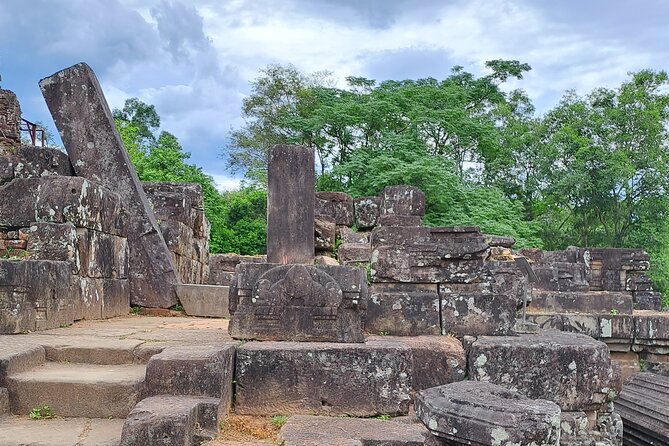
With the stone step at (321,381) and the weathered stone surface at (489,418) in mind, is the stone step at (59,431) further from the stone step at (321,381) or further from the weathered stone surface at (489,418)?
the weathered stone surface at (489,418)

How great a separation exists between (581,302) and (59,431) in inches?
377

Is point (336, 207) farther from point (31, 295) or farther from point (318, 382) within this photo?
point (318, 382)

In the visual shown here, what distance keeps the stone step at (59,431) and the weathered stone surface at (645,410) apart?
6087 mm

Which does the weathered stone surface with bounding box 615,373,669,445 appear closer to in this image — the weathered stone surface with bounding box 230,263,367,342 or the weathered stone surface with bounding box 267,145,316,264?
the weathered stone surface with bounding box 230,263,367,342

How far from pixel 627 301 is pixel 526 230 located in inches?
460

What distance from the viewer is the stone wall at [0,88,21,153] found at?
14.6 m

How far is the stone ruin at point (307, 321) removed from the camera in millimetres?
3560

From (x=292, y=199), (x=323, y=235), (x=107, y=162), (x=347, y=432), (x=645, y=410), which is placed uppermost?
(x=107, y=162)

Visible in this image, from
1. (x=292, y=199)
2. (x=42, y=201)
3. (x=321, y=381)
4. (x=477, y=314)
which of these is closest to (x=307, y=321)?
(x=321, y=381)

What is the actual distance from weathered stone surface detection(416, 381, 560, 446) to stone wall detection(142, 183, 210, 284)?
675cm

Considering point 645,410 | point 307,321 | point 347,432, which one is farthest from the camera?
point 645,410

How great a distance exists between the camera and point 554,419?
9.91 feet

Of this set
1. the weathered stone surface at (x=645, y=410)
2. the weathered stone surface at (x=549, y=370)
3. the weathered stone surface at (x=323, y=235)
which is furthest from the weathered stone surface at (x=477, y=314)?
the weathered stone surface at (x=323, y=235)

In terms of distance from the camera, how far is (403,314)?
16.7 ft
